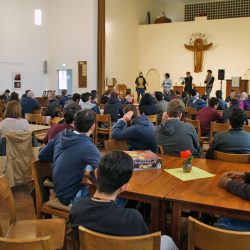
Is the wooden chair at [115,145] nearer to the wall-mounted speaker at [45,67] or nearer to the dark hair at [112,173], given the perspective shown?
the dark hair at [112,173]

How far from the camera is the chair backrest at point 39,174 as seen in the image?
8.77 ft

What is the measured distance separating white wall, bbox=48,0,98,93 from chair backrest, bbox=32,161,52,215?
11014 millimetres

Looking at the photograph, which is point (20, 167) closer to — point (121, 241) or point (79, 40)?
Result: point (121, 241)

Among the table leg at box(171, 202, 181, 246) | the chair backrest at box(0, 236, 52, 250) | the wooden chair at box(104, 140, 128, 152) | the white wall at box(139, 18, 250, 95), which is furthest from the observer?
the white wall at box(139, 18, 250, 95)

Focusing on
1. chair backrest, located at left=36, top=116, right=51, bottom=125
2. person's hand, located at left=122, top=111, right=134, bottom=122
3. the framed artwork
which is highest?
the framed artwork

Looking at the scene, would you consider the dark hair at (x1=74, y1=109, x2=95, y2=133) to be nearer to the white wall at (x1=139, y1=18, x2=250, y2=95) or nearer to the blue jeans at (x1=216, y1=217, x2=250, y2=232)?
the blue jeans at (x1=216, y1=217, x2=250, y2=232)

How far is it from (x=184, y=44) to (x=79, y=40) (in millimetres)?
5111

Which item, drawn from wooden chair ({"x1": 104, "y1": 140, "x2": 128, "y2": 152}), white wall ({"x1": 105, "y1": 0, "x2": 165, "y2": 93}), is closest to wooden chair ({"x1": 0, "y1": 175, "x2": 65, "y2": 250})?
wooden chair ({"x1": 104, "y1": 140, "x2": 128, "y2": 152})

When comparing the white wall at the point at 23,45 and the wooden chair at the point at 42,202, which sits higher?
the white wall at the point at 23,45

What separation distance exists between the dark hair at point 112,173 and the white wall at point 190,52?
47.0ft

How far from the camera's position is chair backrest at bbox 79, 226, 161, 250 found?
4.77 feet

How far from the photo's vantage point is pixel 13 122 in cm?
430

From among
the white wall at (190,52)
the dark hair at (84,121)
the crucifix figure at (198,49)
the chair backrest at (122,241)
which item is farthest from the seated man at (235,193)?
the crucifix figure at (198,49)

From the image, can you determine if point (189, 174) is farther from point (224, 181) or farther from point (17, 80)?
point (17, 80)
